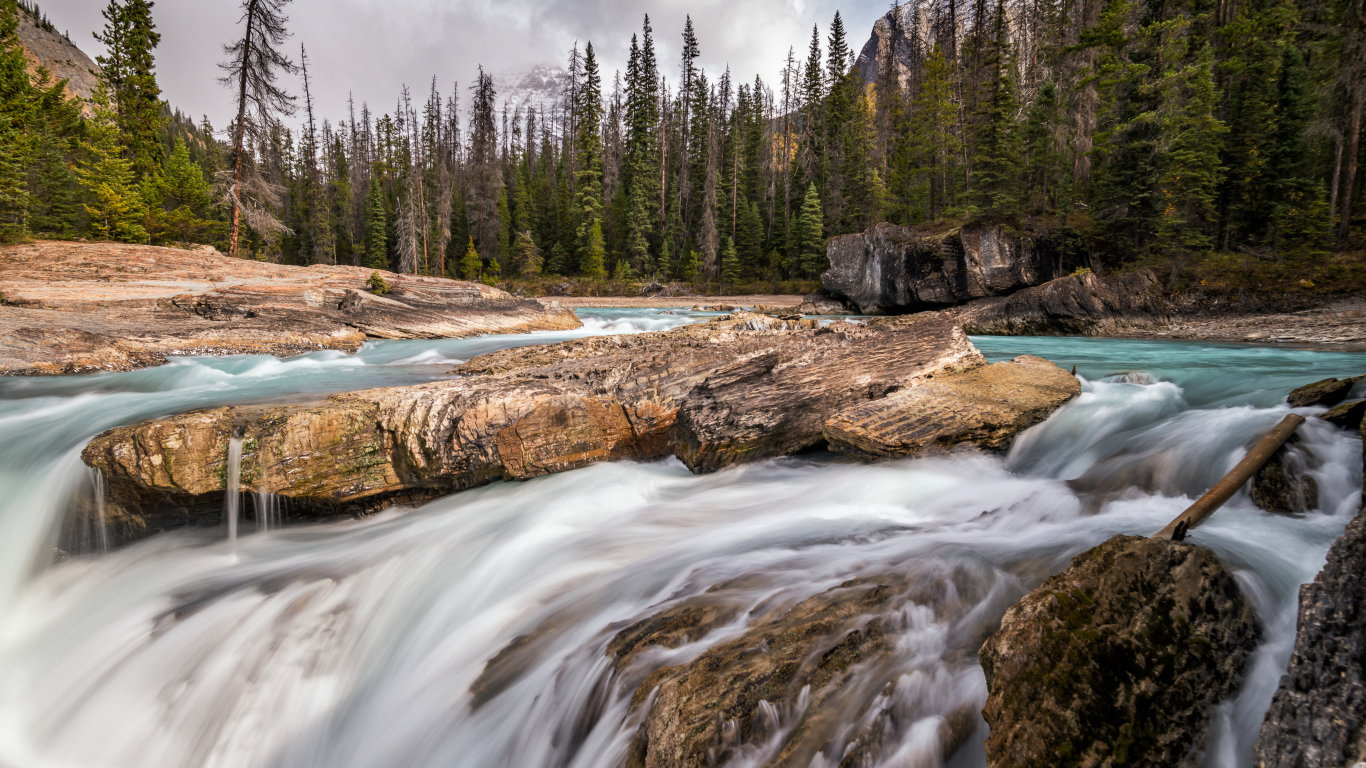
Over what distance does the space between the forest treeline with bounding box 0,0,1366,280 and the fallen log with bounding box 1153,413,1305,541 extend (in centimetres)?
1784

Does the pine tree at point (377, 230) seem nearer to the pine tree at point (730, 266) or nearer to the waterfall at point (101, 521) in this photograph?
the pine tree at point (730, 266)

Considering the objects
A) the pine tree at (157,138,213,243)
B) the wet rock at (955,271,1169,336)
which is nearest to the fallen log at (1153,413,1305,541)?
the wet rock at (955,271,1169,336)

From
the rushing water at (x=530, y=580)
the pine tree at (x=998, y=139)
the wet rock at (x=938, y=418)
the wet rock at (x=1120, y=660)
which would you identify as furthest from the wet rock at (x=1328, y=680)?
the pine tree at (x=998, y=139)

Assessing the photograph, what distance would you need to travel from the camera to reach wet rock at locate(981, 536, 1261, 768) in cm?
Answer: 189

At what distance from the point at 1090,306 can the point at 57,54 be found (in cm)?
12118

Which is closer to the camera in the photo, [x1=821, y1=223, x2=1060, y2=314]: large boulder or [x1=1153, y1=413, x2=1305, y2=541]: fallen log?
[x1=1153, y1=413, x2=1305, y2=541]: fallen log

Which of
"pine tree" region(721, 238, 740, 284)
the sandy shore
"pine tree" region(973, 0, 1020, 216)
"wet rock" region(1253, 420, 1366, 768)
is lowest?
"wet rock" region(1253, 420, 1366, 768)

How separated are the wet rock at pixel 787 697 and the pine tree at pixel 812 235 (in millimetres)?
40615

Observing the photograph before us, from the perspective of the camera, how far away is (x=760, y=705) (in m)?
2.36

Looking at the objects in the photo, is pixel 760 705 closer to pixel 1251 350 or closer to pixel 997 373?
pixel 997 373

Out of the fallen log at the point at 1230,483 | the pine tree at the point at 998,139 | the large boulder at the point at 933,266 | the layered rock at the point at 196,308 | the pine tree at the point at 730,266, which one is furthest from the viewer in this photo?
the pine tree at the point at 730,266

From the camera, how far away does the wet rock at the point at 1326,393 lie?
186 inches

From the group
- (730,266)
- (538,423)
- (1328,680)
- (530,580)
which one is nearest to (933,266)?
(730,266)

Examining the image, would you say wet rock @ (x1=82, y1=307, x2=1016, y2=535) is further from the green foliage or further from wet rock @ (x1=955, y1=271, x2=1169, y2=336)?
wet rock @ (x1=955, y1=271, x2=1169, y2=336)
